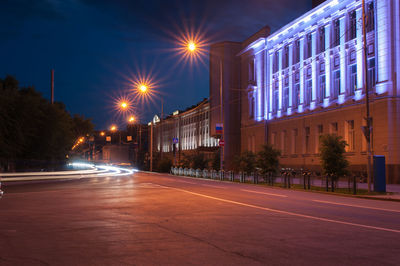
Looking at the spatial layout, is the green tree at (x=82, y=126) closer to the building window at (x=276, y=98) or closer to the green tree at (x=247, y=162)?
the building window at (x=276, y=98)

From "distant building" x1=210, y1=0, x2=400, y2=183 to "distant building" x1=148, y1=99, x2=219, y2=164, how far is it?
60.3 feet

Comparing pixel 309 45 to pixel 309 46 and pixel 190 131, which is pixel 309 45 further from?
pixel 190 131

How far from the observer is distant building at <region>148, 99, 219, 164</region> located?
8090cm

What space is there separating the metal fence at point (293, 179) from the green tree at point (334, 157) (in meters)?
0.53

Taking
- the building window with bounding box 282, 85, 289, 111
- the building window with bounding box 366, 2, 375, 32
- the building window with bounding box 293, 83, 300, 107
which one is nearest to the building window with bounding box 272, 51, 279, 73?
the building window with bounding box 282, 85, 289, 111

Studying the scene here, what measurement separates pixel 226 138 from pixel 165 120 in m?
45.8

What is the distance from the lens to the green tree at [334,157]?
26500 mm

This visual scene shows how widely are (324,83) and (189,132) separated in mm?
54289

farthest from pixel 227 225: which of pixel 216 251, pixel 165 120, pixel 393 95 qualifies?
pixel 165 120

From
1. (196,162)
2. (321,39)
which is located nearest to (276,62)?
(321,39)

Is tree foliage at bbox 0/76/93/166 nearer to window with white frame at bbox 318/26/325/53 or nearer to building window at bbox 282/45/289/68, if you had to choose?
building window at bbox 282/45/289/68

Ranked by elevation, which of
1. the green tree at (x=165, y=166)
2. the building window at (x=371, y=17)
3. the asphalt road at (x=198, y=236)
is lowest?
the asphalt road at (x=198, y=236)

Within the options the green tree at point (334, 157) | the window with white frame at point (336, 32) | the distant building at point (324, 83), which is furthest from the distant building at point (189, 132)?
the green tree at point (334, 157)

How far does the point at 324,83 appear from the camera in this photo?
44000mm
